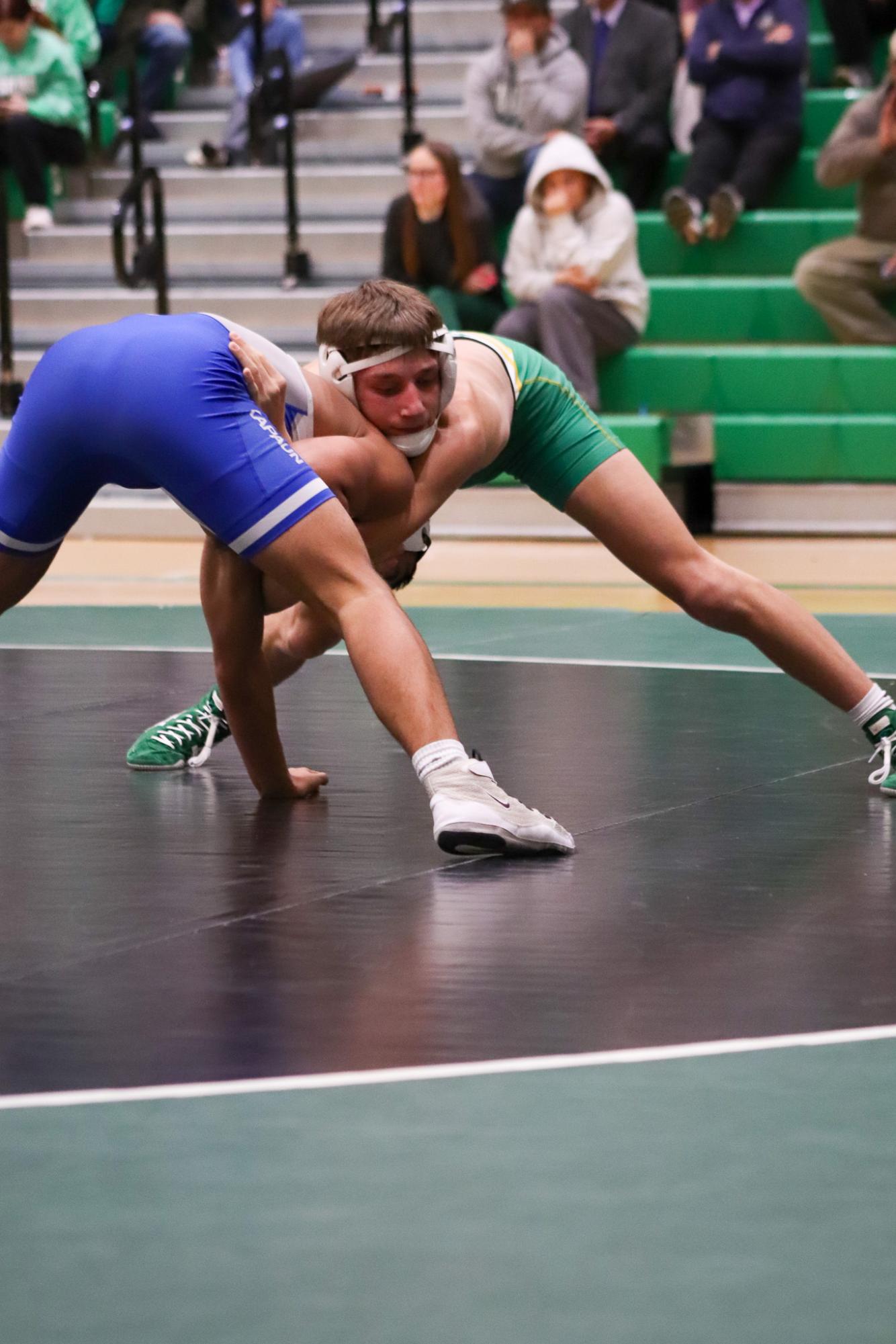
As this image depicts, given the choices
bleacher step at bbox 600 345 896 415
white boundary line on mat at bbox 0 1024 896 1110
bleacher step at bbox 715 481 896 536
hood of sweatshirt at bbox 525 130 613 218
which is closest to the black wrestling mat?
white boundary line on mat at bbox 0 1024 896 1110

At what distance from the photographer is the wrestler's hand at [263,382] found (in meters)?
3.35

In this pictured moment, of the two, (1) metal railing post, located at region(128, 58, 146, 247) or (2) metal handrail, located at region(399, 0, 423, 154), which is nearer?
(1) metal railing post, located at region(128, 58, 146, 247)

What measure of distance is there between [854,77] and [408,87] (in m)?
1.96

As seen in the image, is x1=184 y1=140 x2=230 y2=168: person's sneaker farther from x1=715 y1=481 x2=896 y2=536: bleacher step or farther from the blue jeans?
x1=715 y1=481 x2=896 y2=536: bleacher step

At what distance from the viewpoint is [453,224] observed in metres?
8.46

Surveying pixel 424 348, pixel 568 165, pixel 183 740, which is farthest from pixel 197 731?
pixel 568 165

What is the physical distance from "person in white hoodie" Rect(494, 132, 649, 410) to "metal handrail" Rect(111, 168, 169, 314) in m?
1.50

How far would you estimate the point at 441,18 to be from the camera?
428 inches

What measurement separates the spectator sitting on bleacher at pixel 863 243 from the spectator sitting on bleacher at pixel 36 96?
3.43 m

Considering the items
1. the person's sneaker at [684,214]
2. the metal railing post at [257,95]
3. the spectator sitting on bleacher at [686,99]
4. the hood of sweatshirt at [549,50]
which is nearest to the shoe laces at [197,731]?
the person's sneaker at [684,214]

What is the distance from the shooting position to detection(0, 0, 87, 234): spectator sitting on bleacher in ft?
31.8

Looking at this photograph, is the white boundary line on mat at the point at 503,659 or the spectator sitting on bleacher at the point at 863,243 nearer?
the white boundary line on mat at the point at 503,659

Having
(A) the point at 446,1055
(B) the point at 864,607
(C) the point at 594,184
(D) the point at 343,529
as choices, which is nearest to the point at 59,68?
(C) the point at 594,184

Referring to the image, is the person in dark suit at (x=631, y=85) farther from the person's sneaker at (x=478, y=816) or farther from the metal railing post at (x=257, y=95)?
the person's sneaker at (x=478, y=816)
